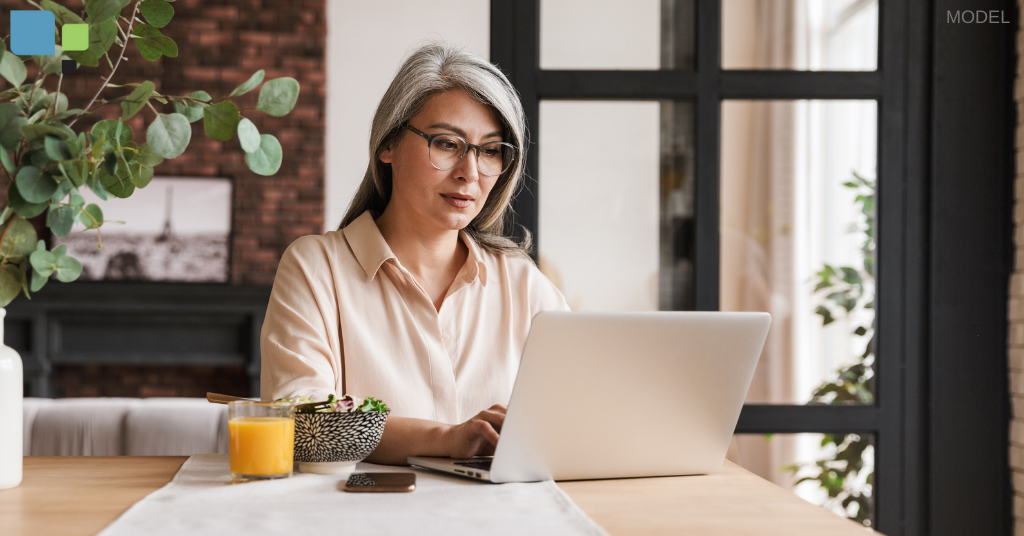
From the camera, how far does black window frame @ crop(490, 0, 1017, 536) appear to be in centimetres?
187

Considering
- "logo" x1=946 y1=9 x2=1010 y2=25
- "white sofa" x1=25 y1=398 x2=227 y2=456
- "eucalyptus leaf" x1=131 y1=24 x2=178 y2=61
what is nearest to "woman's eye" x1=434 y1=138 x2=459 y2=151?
"eucalyptus leaf" x1=131 y1=24 x2=178 y2=61

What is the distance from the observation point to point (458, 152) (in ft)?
5.19

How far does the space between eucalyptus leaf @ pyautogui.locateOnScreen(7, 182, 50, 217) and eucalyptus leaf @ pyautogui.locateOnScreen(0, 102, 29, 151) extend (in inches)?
1.9

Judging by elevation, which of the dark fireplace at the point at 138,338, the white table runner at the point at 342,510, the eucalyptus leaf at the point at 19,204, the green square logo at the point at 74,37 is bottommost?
the dark fireplace at the point at 138,338

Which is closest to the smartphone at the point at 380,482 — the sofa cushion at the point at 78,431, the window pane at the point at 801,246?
the window pane at the point at 801,246

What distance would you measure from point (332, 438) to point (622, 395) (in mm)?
374

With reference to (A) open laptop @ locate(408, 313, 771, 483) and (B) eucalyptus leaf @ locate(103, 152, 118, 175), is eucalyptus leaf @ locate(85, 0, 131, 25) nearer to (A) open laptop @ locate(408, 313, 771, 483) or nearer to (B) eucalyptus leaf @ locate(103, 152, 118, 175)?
(B) eucalyptus leaf @ locate(103, 152, 118, 175)

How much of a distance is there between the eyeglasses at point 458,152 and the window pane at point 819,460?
0.89 meters

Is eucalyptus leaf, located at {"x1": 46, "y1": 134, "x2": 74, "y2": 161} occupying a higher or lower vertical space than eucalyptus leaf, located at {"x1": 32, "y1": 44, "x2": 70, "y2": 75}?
lower

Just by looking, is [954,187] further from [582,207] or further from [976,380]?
[582,207]

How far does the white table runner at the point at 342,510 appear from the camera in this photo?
31.1 inches

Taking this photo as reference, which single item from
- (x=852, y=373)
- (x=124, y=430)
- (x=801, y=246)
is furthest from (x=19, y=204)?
(x=852, y=373)

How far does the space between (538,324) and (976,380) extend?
141 cm

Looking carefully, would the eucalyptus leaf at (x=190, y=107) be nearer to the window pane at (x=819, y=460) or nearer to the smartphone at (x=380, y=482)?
the smartphone at (x=380, y=482)
